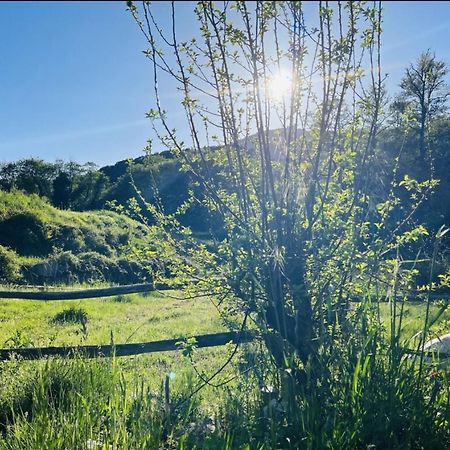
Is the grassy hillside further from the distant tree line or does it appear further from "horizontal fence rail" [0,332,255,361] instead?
"horizontal fence rail" [0,332,255,361]

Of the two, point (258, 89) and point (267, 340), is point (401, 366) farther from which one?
point (258, 89)

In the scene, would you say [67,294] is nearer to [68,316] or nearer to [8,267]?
[68,316]

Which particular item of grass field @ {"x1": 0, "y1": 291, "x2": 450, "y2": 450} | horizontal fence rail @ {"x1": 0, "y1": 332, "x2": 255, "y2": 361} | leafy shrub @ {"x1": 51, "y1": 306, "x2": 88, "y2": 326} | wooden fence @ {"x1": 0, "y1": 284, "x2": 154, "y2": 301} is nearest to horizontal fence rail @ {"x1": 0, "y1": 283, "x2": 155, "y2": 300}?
wooden fence @ {"x1": 0, "y1": 284, "x2": 154, "y2": 301}

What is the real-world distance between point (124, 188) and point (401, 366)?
31.1 meters

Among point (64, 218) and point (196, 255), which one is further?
point (64, 218)

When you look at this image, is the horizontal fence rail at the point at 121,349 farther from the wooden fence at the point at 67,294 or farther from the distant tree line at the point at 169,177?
the distant tree line at the point at 169,177

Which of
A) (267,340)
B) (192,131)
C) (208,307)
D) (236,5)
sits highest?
(236,5)

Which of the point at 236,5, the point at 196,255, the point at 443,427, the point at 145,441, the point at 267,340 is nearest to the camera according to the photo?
the point at 145,441

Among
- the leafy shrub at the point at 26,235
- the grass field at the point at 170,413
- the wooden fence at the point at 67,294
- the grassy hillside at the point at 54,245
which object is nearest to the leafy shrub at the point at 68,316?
the wooden fence at the point at 67,294

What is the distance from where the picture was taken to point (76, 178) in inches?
1470

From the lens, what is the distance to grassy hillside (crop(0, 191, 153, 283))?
49.4 ft

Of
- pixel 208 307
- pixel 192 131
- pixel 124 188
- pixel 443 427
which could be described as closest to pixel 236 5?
pixel 192 131

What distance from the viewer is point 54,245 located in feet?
58.7

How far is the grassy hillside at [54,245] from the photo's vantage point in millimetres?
15059
